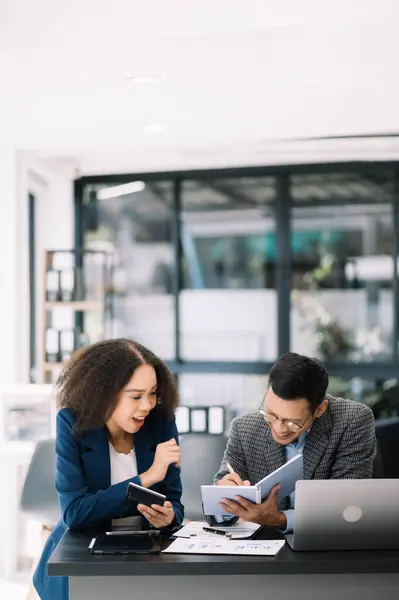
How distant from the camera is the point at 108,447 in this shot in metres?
3.03

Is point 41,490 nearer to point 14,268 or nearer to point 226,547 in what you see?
point 14,268

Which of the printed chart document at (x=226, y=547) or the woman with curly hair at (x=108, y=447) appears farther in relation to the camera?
the woman with curly hair at (x=108, y=447)

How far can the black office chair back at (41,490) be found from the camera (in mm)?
4863

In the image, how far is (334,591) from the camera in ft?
8.36

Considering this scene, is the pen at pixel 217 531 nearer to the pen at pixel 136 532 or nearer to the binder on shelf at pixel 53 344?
the pen at pixel 136 532

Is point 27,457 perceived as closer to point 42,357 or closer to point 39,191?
point 42,357

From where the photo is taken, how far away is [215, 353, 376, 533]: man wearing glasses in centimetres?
303

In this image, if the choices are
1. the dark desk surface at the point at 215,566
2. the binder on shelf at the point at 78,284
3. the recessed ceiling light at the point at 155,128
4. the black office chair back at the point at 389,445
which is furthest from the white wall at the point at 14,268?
the dark desk surface at the point at 215,566

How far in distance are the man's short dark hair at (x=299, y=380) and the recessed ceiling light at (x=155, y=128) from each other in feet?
10.0

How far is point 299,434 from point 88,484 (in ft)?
2.42

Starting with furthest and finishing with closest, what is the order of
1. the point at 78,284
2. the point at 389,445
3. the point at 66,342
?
the point at 78,284 < the point at 66,342 < the point at 389,445

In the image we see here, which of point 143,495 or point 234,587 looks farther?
point 143,495

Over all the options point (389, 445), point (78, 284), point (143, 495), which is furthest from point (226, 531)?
point (78, 284)

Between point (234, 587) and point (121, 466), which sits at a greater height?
point (121, 466)
